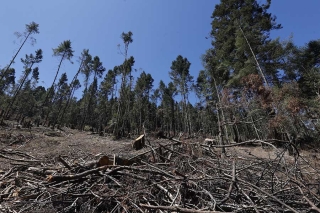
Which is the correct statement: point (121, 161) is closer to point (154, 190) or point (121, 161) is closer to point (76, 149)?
point (154, 190)

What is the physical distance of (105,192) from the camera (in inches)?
90.1

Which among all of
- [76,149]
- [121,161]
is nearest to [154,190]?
[121,161]

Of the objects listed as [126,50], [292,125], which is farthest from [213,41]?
[292,125]

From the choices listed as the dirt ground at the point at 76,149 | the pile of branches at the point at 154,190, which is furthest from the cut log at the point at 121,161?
the dirt ground at the point at 76,149

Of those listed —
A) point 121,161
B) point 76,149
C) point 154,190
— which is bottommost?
point 154,190

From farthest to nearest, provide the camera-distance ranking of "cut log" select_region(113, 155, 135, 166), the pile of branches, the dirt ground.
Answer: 1. the dirt ground
2. "cut log" select_region(113, 155, 135, 166)
3. the pile of branches

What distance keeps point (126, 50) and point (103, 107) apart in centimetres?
2121

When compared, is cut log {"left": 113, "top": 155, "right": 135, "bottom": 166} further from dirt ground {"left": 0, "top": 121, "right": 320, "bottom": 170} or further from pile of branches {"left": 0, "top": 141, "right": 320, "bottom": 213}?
dirt ground {"left": 0, "top": 121, "right": 320, "bottom": 170}

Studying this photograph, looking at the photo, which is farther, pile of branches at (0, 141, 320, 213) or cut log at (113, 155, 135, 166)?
cut log at (113, 155, 135, 166)

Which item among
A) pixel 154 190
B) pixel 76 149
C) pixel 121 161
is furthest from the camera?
pixel 76 149

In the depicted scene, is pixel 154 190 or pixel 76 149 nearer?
pixel 154 190

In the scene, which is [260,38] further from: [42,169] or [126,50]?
[42,169]

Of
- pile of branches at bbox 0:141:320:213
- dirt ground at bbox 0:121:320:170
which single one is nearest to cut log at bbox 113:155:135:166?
pile of branches at bbox 0:141:320:213

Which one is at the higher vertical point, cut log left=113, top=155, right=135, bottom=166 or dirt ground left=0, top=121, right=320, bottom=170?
dirt ground left=0, top=121, right=320, bottom=170
